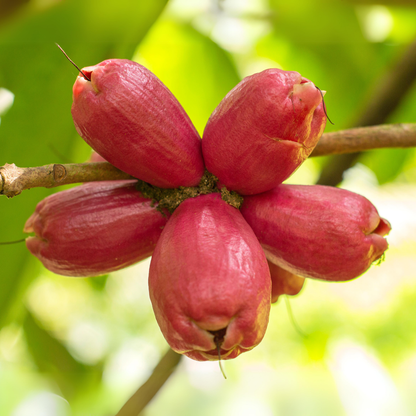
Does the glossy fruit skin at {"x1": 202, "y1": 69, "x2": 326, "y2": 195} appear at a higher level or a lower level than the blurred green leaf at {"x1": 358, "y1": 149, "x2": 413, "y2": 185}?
higher

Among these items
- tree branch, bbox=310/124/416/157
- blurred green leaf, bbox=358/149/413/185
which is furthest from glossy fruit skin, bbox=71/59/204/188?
blurred green leaf, bbox=358/149/413/185

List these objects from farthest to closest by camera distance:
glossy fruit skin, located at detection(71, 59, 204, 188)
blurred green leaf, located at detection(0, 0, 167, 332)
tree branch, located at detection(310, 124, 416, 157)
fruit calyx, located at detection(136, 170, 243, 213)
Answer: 1. blurred green leaf, located at detection(0, 0, 167, 332)
2. tree branch, located at detection(310, 124, 416, 157)
3. fruit calyx, located at detection(136, 170, 243, 213)
4. glossy fruit skin, located at detection(71, 59, 204, 188)

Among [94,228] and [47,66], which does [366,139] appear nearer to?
A: [94,228]

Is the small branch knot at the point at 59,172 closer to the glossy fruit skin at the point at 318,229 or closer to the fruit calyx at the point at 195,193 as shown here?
the fruit calyx at the point at 195,193

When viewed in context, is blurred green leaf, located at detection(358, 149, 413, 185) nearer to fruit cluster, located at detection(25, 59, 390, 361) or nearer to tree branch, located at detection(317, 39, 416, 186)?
tree branch, located at detection(317, 39, 416, 186)

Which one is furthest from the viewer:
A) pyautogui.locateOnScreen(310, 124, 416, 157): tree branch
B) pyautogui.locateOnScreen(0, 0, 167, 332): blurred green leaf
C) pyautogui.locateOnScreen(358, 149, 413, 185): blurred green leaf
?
pyautogui.locateOnScreen(358, 149, 413, 185): blurred green leaf

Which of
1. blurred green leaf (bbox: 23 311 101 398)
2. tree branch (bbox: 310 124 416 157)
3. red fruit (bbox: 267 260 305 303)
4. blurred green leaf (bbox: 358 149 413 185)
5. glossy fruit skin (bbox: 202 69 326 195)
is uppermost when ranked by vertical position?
glossy fruit skin (bbox: 202 69 326 195)

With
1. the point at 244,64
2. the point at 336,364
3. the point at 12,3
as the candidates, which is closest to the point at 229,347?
the point at 12,3
